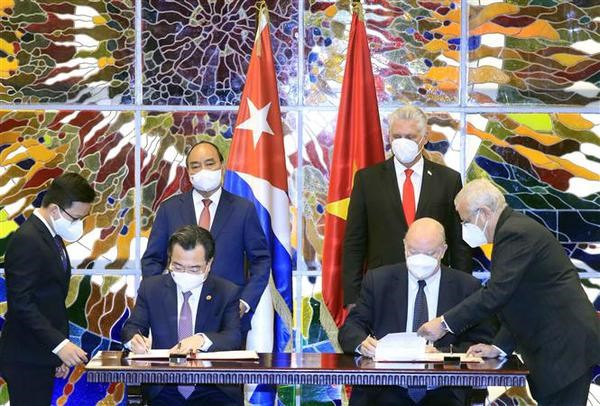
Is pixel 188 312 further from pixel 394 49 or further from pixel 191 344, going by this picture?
pixel 394 49

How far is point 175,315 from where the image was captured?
4.64m

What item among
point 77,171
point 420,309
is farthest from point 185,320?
point 77,171

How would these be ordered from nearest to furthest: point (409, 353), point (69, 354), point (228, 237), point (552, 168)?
point (409, 353) < point (69, 354) < point (228, 237) < point (552, 168)

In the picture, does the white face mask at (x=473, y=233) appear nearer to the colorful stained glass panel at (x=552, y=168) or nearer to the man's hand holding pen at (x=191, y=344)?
the man's hand holding pen at (x=191, y=344)

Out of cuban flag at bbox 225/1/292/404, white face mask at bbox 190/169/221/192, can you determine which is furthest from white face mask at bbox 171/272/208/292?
cuban flag at bbox 225/1/292/404

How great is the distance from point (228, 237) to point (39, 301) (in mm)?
972

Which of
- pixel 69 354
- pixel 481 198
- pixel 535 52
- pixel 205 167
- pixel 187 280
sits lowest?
pixel 69 354

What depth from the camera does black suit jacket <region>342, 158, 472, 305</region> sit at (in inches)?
215

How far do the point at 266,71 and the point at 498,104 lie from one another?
4.61 feet

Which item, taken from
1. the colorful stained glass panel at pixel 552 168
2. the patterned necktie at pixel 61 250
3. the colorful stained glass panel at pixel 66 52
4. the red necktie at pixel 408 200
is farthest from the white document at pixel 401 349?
the colorful stained glass panel at pixel 66 52

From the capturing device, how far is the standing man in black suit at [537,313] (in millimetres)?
4441

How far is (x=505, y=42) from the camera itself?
6.50 metres

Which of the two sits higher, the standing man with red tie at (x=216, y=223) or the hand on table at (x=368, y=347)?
the standing man with red tie at (x=216, y=223)

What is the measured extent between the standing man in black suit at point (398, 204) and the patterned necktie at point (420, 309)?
2.09 ft
